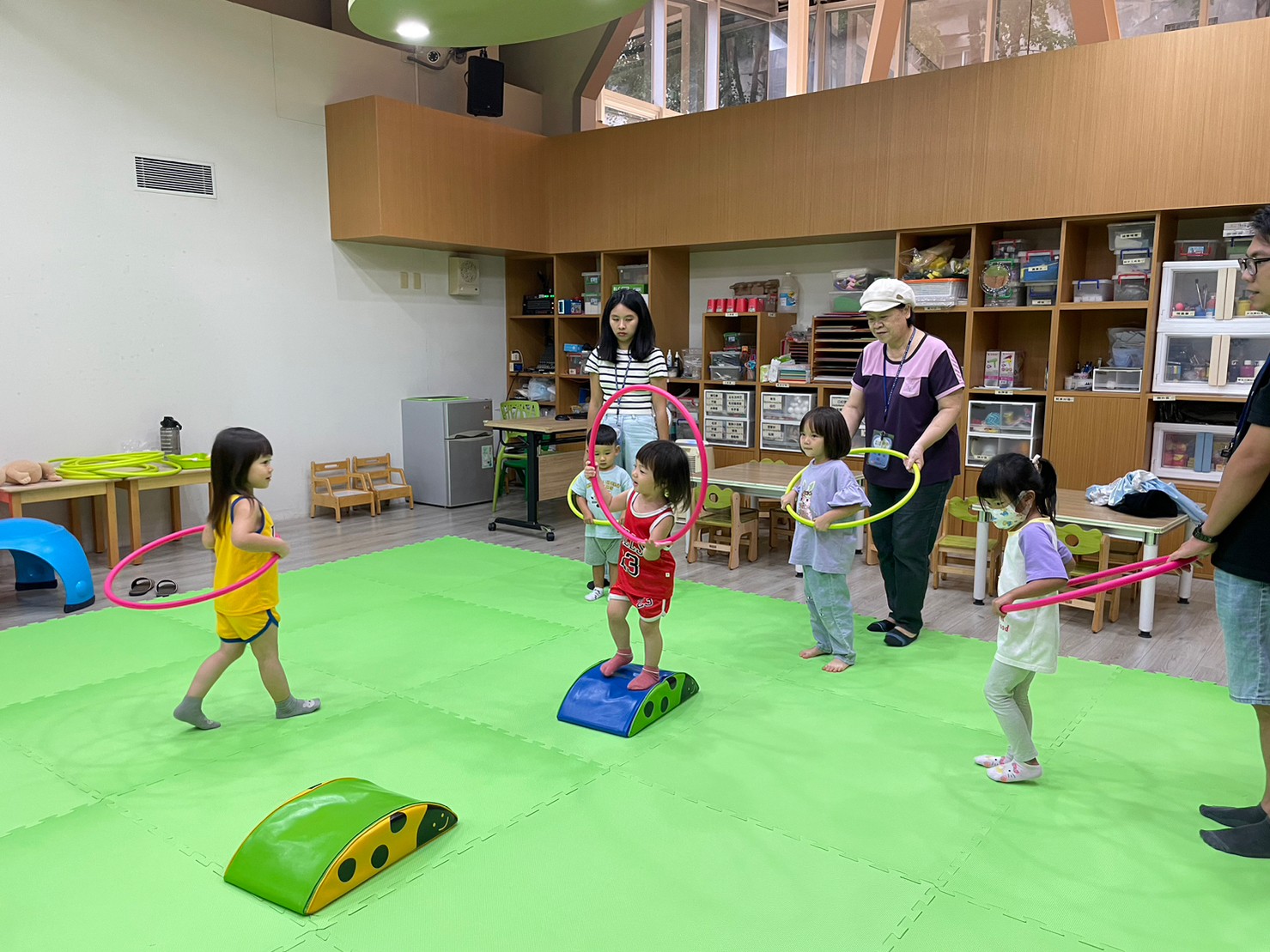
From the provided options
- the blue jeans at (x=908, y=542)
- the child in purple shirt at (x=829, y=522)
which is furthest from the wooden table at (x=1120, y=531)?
the child in purple shirt at (x=829, y=522)

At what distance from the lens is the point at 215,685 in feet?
13.4

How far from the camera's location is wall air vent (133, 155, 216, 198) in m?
7.01

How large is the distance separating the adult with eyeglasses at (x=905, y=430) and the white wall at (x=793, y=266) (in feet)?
11.3

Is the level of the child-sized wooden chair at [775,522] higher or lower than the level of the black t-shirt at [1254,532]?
lower

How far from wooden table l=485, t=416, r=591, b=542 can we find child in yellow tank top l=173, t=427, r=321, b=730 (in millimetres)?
3796

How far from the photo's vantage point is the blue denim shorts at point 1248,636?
259cm

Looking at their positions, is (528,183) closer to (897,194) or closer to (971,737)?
(897,194)

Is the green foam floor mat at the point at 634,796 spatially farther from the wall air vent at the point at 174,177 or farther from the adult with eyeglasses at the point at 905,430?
the wall air vent at the point at 174,177

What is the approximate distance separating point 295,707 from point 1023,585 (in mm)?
2997

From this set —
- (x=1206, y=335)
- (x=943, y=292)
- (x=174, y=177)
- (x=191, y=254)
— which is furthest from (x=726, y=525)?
(x=174, y=177)

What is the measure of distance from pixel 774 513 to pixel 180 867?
5.04m

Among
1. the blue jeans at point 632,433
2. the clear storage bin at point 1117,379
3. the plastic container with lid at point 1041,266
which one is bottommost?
the blue jeans at point 632,433

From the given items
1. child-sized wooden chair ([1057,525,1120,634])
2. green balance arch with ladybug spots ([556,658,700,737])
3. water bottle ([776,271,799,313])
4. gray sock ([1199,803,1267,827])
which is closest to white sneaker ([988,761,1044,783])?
gray sock ([1199,803,1267,827])

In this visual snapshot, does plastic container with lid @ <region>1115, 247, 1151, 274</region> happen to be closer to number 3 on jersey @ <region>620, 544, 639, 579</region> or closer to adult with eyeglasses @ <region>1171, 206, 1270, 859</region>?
adult with eyeglasses @ <region>1171, 206, 1270, 859</region>
